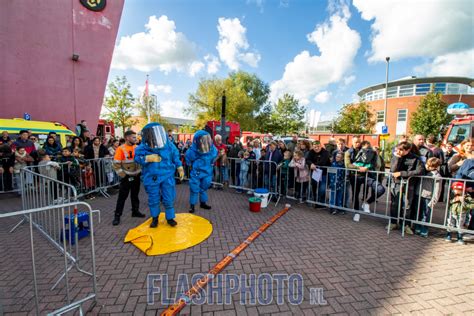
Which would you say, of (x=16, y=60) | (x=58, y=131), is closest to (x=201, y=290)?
(x=58, y=131)

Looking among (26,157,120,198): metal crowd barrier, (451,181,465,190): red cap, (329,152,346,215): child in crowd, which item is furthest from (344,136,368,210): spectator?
(26,157,120,198): metal crowd barrier

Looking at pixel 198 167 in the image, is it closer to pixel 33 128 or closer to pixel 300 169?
pixel 300 169

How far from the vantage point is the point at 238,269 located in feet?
10.4

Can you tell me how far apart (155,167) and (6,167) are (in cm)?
559

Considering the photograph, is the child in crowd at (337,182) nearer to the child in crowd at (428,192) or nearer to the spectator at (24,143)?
the child in crowd at (428,192)

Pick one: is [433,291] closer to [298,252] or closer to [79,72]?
[298,252]

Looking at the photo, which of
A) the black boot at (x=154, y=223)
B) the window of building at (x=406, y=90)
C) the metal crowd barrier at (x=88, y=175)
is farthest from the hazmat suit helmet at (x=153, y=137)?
the window of building at (x=406, y=90)

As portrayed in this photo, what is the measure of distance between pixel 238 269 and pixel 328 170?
3552 millimetres

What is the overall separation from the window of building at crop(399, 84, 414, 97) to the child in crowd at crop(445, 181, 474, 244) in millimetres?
40820

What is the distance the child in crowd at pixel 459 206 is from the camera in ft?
13.2

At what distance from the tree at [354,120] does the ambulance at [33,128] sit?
25.9 m

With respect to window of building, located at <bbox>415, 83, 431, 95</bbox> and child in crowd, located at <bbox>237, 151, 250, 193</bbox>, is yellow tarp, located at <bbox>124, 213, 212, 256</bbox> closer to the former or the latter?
child in crowd, located at <bbox>237, 151, 250, 193</bbox>

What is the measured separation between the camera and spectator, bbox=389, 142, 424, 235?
174 inches

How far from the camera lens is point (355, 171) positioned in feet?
17.3
